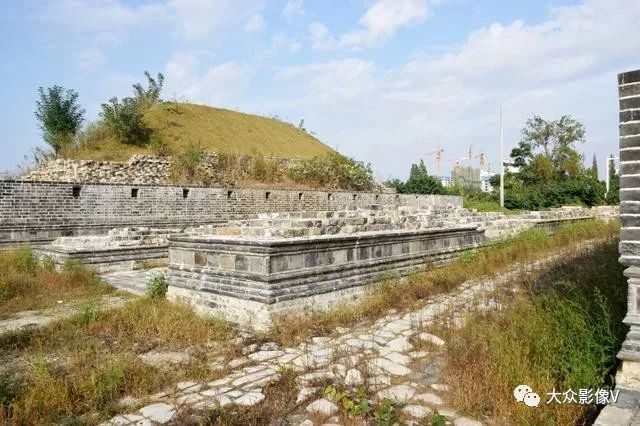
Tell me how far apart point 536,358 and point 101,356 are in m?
3.47

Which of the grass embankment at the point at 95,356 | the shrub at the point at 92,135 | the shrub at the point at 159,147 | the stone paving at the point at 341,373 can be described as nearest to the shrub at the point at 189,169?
the shrub at the point at 159,147

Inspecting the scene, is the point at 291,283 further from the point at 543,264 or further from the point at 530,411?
the point at 543,264

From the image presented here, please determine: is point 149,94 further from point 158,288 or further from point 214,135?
point 158,288

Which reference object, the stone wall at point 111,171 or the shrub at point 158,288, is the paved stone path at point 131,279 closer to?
the shrub at point 158,288

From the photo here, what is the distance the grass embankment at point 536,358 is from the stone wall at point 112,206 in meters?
12.4

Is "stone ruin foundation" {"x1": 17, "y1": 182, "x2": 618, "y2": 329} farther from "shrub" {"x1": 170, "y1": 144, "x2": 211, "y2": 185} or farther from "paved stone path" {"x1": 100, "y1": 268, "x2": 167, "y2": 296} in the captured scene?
"shrub" {"x1": 170, "y1": 144, "x2": 211, "y2": 185}

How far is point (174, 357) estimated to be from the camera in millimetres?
4051

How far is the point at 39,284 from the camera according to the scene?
724cm

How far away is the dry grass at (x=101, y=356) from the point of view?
9.76 ft

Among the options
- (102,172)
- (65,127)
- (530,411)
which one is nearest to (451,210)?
(530,411)

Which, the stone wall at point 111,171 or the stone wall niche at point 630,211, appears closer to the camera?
the stone wall niche at point 630,211

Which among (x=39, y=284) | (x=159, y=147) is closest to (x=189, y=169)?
(x=159, y=147)

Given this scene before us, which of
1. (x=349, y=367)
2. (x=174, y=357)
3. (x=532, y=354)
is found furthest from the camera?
(x=174, y=357)

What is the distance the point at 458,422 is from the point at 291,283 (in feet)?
8.65
